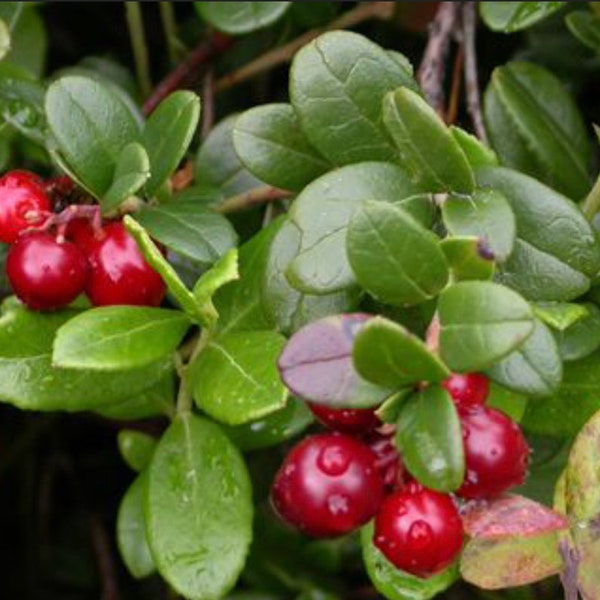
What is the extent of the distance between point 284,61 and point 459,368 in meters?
0.95

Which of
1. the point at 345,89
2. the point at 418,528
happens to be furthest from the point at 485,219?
the point at 418,528

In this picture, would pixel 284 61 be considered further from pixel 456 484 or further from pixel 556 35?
pixel 456 484

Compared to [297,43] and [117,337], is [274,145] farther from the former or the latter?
[297,43]

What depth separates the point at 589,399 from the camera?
4.75ft

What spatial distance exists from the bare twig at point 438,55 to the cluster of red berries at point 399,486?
0.59m

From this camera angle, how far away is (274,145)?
1.41m

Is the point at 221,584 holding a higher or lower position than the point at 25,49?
lower

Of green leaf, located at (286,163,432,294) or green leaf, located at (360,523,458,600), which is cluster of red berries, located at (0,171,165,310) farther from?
green leaf, located at (360,523,458,600)

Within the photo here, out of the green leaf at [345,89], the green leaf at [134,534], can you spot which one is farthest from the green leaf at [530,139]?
the green leaf at [134,534]

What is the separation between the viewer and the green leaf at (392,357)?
106 cm

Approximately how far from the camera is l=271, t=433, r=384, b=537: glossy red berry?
3.70 ft

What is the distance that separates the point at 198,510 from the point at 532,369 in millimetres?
414

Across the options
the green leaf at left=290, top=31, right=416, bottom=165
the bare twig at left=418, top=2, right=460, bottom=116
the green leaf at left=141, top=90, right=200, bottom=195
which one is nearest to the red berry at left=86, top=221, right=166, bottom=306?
the green leaf at left=141, top=90, right=200, bottom=195

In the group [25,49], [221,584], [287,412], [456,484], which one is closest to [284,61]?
[25,49]
